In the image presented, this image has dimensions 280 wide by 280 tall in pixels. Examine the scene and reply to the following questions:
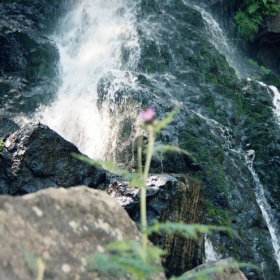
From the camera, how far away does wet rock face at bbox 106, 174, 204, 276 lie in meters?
8.01

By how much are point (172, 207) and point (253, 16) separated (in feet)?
43.8

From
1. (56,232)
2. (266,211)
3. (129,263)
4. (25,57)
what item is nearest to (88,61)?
(25,57)

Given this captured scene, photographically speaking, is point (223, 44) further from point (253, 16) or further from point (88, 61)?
point (88, 61)

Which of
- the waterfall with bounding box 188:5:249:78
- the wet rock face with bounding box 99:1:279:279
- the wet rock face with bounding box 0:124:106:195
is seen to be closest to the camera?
the wet rock face with bounding box 0:124:106:195

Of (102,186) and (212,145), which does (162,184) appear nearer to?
(102,186)

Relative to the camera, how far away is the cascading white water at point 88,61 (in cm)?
1298

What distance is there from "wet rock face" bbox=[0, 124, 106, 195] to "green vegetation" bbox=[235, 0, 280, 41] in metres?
12.1

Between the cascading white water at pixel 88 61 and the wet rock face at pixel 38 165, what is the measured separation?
2.66 m

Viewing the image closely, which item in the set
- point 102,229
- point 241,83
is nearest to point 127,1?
point 241,83

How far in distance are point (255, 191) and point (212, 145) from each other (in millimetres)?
1717

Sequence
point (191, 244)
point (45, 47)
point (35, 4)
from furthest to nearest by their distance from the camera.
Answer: point (35, 4) < point (45, 47) < point (191, 244)

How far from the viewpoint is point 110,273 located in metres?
2.82

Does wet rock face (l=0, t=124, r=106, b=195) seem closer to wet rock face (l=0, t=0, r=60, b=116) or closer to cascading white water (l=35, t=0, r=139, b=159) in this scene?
cascading white water (l=35, t=0, r=139, b=159)

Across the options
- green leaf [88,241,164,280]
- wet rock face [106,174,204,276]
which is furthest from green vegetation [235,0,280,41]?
green leaf [88,241,164,280]
